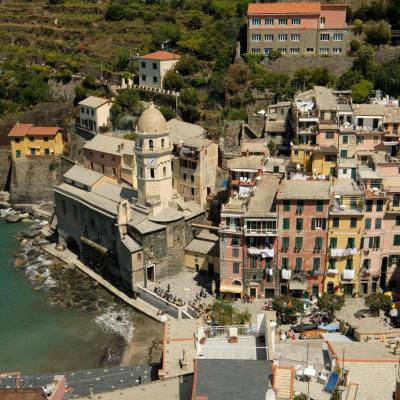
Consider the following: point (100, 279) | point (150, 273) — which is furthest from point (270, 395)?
point (100, 279)

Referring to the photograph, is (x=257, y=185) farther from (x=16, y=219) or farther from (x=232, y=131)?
(x=16, y=219)

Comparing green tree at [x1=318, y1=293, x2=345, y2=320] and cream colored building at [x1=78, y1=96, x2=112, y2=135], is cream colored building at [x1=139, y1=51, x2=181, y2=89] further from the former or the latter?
green tree at [x1=318, y1=293, x2=345, y2=320]

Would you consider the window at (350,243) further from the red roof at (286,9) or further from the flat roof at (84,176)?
the red roof at (286,9)

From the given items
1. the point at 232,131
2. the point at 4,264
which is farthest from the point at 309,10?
the point at 4,264

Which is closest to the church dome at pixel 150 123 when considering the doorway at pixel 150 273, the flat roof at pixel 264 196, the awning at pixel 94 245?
the flat roof at pixel 264 196

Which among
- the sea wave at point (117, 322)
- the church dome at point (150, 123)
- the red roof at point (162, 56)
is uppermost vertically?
the red roof at point (162, 56)
